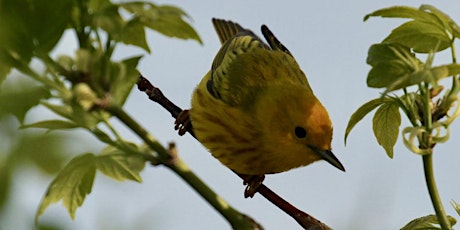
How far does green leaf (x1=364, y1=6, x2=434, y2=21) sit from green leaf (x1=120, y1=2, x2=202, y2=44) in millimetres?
501

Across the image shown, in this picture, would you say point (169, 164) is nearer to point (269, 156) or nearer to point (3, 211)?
point (3, 211)

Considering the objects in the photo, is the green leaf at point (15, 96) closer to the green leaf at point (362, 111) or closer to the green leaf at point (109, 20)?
the green leaf at point (109, 20)

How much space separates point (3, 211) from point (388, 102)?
1.16 metres

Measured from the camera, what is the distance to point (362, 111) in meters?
1.45

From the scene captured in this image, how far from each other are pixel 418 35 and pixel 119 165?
0.69 meters

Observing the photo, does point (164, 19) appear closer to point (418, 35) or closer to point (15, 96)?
point (15, 96)

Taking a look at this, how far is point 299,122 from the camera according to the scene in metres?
2.76

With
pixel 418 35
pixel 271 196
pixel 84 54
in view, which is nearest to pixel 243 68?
pixel 271 196

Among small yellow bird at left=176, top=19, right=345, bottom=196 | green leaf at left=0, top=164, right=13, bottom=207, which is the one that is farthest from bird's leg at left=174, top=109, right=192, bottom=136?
green leaf at left=0, top=164, right=13, bottom=207

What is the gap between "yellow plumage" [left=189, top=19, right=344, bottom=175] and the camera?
108 inches

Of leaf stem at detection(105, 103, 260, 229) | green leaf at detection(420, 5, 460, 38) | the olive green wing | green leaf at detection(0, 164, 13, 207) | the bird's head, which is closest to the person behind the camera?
green leaf at detection(0, 164, 13, 207)

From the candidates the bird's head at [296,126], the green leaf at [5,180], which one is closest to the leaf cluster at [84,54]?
the green leaf at [5,180]

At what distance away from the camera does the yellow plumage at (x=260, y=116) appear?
2744 mm

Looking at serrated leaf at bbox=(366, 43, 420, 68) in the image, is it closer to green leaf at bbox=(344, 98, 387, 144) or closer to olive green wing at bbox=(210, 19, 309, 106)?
green leaf at bbox=(344, 98, 387, 144)
